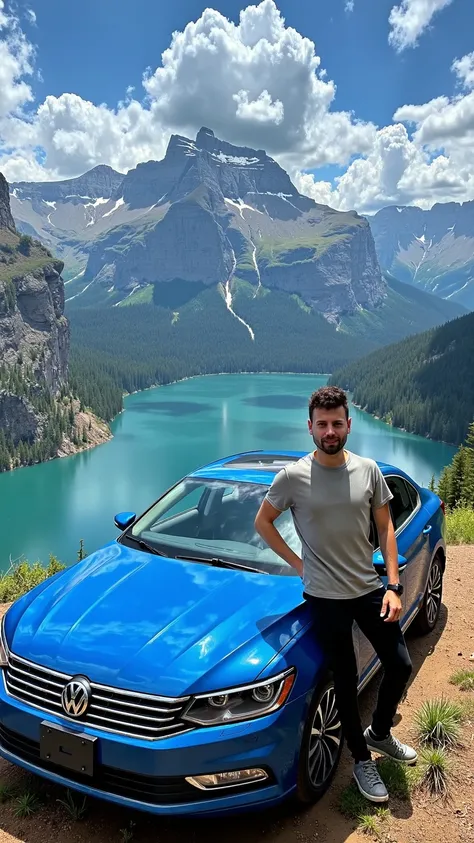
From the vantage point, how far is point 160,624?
12.7ft

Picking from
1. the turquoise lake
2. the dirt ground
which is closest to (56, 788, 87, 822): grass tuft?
the dirt ground

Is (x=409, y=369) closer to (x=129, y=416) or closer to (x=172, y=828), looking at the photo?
(x=129, y=416)

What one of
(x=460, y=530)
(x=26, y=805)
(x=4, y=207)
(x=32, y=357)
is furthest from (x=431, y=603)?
(x=4, y=207)

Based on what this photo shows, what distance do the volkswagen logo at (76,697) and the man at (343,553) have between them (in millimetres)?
1497

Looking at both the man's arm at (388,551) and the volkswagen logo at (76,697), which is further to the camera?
the man's arm at (388,551)

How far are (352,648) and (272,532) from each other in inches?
35.9

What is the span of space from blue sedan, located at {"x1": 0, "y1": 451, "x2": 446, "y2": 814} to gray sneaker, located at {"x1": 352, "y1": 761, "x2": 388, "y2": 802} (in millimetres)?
198

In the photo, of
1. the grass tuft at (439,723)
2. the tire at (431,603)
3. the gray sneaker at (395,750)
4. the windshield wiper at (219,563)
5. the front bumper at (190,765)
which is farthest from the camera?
the tire at (431,603)

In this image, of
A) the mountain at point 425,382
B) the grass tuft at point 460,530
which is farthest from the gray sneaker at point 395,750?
the mountain at point 425,382

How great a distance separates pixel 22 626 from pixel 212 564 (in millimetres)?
1460

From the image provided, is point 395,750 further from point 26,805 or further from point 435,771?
point 26,805

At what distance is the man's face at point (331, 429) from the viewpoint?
3.82 m

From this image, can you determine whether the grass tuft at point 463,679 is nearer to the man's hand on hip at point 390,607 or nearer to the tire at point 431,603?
the tire at point 431,603

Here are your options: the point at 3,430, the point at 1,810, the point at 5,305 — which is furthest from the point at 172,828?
the point at 5,305
